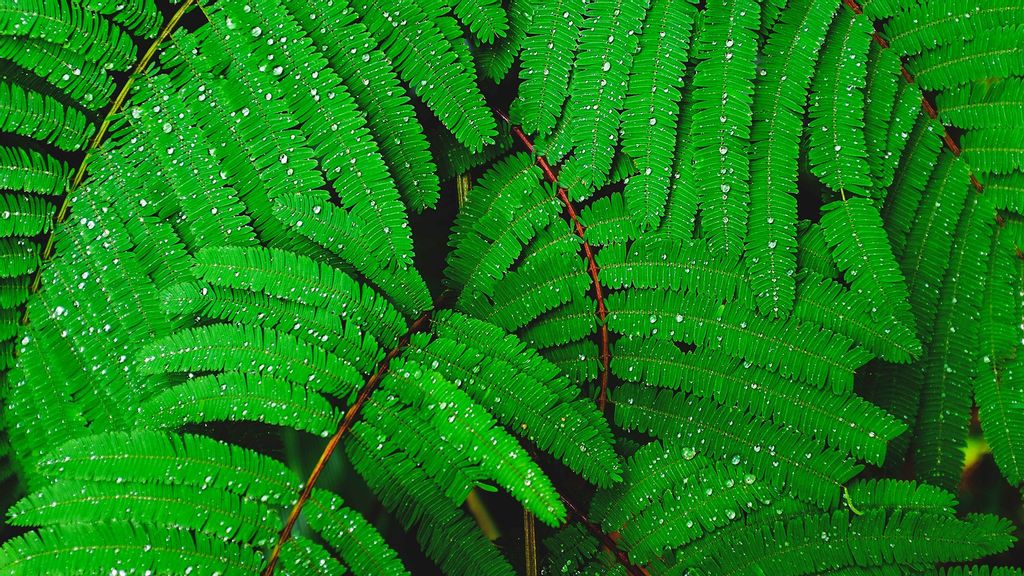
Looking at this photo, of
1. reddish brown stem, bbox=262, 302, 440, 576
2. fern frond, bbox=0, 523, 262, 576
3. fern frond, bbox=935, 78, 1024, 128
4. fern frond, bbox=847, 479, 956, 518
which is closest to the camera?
fern frond, bbox=0, 523, 262, 576

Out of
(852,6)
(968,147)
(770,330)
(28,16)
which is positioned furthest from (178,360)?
(968,147)

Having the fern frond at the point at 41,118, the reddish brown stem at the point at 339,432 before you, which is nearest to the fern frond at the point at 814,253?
the reddish brown stem at the point at 339,432

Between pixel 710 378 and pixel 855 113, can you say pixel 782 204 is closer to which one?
pixel 855 113

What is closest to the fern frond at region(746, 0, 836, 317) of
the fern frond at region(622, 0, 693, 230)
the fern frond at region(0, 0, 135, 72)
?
the fern frond at region(622, 0, 693, 230)

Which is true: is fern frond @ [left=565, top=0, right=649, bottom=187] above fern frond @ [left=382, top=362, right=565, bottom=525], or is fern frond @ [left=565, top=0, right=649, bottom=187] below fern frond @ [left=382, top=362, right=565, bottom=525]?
above

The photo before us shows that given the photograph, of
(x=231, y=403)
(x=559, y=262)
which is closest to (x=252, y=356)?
(x=231, y=403)

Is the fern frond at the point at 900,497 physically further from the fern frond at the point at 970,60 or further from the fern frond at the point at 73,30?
the fern frond at the point at 73,30

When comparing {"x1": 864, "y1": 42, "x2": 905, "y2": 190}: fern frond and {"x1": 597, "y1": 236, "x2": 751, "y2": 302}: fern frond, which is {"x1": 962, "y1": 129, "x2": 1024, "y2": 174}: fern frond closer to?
{"x1": 864, "y1": 42, "x2": 905, "y2": 190}: fern frond
